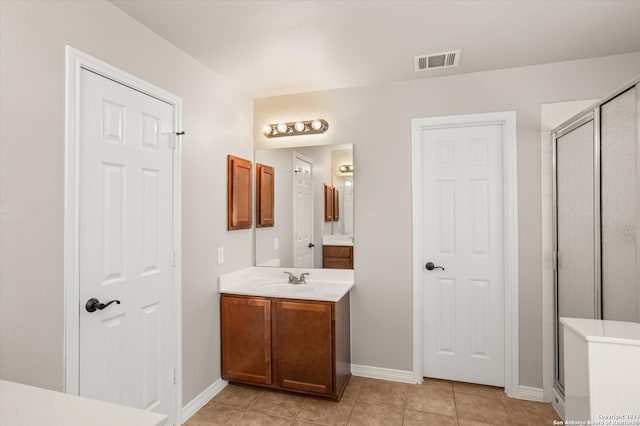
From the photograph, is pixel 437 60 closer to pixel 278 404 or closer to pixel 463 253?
pixel 463 253

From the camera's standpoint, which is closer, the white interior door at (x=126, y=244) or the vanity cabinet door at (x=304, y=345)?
the white interior door at (x=126, y=244)

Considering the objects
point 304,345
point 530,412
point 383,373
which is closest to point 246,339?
point 304,345

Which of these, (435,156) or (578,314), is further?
(435,156)

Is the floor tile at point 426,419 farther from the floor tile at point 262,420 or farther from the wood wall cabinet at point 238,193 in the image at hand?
the wood wall cabinet at point 238,193

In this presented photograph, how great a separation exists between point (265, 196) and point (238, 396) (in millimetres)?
1682

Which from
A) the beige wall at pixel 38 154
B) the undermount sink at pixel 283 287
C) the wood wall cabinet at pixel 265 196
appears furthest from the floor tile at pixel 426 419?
the beige wall at pixel 38 154

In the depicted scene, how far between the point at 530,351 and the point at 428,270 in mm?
933

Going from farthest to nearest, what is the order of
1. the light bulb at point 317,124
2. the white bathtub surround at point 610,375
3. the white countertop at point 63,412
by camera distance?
1. the light bulb at point 317,124
2. the white bathtub surround at point 610,375
3. the white countertop at point 63,412

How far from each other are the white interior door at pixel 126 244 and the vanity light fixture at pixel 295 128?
1098mm

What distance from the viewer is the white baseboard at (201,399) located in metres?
2.35

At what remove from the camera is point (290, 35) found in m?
2.19

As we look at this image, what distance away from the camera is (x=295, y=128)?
3.12m

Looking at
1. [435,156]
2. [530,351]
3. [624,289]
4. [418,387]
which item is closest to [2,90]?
[435,156]

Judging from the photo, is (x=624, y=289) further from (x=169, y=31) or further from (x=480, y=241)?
(x=169, y=31)
